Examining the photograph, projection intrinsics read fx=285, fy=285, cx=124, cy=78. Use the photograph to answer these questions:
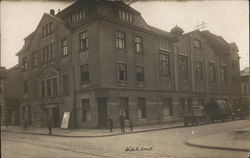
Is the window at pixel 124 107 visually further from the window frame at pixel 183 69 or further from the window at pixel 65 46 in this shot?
the window at pixel 65 46

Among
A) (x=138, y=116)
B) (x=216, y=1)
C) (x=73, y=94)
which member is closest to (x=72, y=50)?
(x=73, y=94)

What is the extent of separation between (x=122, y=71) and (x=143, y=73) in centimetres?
90

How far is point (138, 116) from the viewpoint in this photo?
516 inches

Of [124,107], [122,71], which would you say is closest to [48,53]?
[124,107]

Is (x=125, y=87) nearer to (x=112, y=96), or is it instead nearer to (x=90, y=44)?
(x=112, y=96)

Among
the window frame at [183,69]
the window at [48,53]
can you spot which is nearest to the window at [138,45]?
the window frame at [183,69]

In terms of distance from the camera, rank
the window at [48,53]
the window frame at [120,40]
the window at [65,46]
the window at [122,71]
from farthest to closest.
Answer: the window at [65,46], the window at [48,53], the window at [122,71], the window frame at [120,40]

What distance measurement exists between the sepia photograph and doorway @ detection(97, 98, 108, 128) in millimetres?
53

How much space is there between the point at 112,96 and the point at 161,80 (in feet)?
7.80

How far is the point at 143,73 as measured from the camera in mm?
12102

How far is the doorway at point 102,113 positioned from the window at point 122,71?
215 cm

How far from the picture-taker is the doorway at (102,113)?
1415 centimetres

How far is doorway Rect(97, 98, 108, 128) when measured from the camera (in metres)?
14.2

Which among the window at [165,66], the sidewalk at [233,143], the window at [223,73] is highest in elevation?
the window at [165,66]
